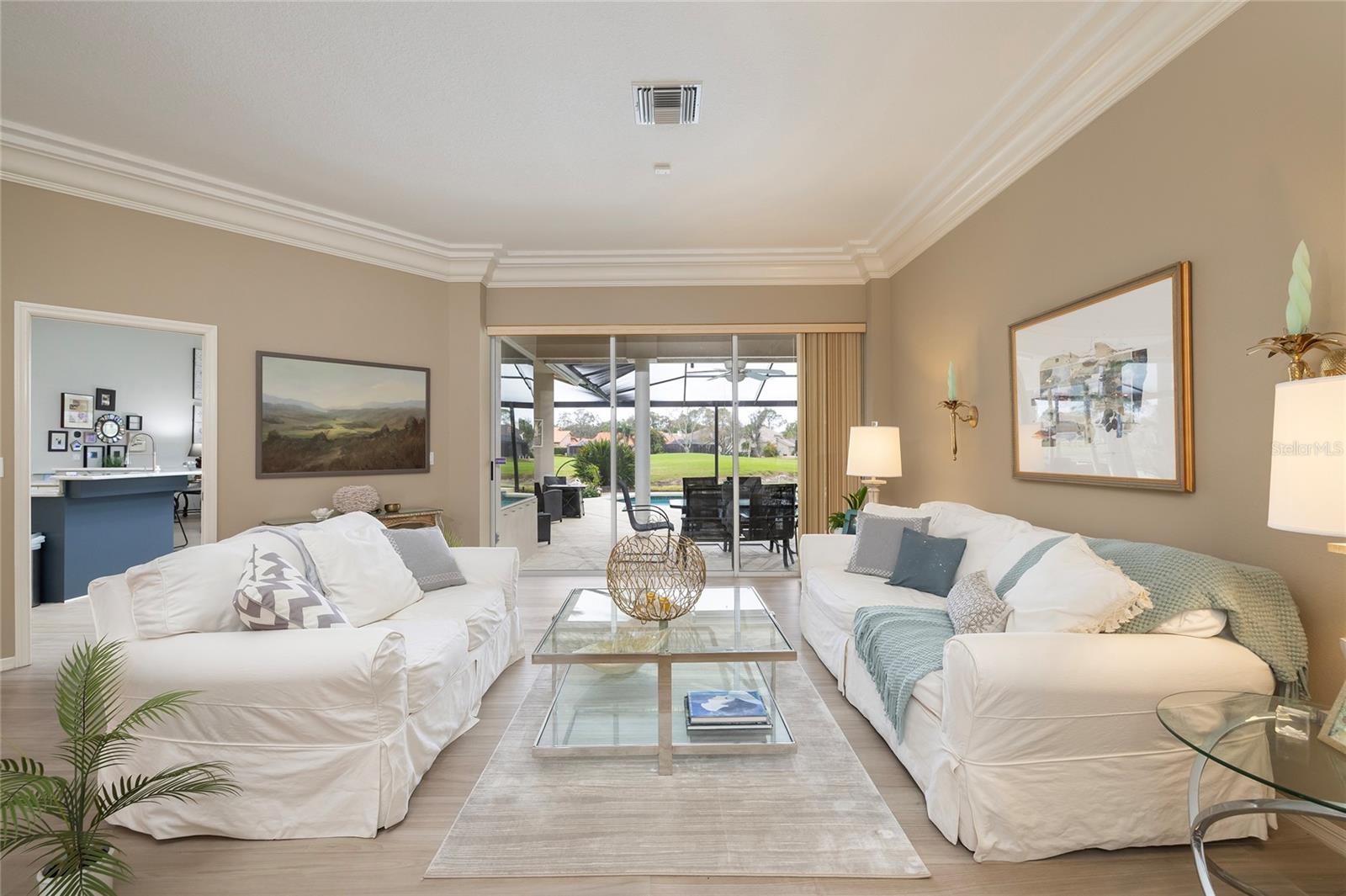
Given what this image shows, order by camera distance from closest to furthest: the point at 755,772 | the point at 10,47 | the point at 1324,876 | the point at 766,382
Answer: the point at 1324,876 → the point at 755,772 → the point at 10,47 → the point at 766,382

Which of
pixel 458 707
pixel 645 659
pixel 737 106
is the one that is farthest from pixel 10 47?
pixel 645 659

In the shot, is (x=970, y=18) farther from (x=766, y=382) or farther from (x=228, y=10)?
(x=766, y=382)

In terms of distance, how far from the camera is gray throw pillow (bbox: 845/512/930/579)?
11.9 feet

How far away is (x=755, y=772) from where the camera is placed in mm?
→ 2381

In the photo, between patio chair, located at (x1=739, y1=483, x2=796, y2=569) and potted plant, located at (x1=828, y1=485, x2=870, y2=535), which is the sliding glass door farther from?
potted plant, located at (x1=828, y1=485, x2=870, y2=535)

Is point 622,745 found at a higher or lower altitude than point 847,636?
lower

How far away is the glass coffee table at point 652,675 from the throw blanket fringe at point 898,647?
39 centimetres

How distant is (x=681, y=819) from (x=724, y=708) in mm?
599

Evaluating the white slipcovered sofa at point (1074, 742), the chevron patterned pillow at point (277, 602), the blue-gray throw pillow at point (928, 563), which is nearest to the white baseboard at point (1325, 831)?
the white slipcovered sofa at point (1074, 742)

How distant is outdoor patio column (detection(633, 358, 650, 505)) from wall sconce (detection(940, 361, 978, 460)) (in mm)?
2681

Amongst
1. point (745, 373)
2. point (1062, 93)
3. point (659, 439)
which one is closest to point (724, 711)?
point (1062, 93)

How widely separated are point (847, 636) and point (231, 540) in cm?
276

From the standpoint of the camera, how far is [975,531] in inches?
131

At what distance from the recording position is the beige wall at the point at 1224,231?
192 cm
